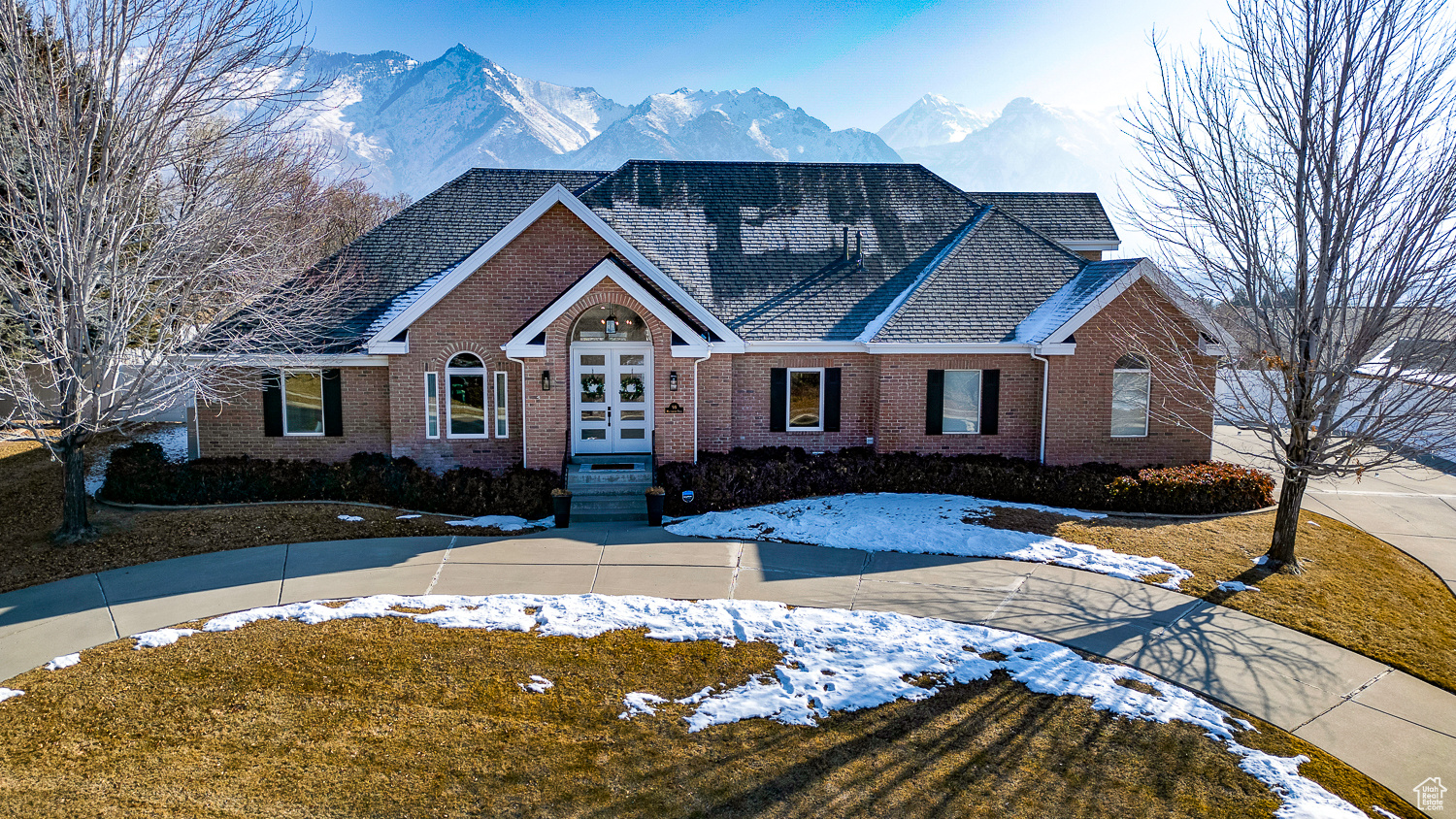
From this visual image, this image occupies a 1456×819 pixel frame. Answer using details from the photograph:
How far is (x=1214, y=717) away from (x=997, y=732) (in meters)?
2.28

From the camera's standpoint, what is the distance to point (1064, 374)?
17.4m

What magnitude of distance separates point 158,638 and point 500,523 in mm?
5871

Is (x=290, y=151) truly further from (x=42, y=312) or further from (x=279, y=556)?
(x=279, y=556)

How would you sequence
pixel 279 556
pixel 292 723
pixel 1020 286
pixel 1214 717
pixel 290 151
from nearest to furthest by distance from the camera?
pixel 292 723
pixel 1214 717
pixel 279 556
pixel 290 151
pixel 1020 286

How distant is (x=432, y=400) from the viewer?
669 inches

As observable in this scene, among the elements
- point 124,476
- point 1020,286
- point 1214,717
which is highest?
point 1020,286

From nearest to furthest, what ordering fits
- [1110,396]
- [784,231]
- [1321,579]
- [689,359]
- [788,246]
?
[1321,579], [689,359], [1110,396], [788,246], [784,231]

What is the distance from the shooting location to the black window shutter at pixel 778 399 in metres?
18.4

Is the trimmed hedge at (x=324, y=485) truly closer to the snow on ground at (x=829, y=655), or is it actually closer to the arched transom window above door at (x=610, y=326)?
the arched transom window above door at (x=610, y=326)

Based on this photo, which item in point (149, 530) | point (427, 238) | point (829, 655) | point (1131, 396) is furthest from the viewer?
point (427, 238)

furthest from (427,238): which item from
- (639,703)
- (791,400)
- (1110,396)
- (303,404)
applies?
(1110,396)

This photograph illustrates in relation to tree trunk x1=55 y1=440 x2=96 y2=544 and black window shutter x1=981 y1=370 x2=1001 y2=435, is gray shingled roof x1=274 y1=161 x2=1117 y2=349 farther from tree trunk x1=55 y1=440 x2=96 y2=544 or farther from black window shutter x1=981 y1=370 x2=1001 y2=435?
tree trunk x1=55 y1=440 x2=96 y2=544

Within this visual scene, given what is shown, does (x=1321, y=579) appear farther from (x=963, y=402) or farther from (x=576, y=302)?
(x=576, y=302)

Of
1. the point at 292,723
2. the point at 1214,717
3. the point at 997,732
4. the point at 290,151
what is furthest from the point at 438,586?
the point at 1214,717
